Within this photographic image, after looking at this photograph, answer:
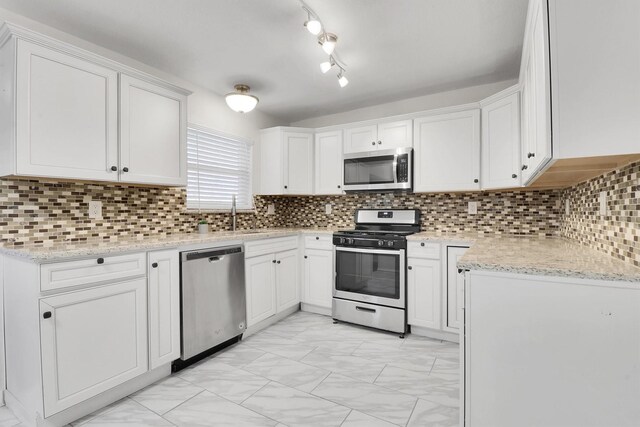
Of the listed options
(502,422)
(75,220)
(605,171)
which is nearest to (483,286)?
(502,422)

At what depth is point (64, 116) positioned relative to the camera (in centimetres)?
190

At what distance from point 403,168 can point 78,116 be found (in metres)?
2.67

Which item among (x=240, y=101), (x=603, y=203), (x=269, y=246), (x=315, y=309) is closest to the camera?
(x=603, y=203)

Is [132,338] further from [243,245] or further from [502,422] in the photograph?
[502,422]

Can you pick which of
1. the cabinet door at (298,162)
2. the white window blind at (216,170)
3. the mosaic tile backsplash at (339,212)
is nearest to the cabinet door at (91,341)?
the mosaic tile backsplash at (339,212)

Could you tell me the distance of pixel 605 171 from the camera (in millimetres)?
1570

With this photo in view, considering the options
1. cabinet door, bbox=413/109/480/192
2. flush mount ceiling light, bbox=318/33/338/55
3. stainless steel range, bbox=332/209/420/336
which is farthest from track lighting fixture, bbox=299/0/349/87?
stainless steel range, bbox=332/209/420/336

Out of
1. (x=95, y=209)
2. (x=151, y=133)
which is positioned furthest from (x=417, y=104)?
(x=95, y=209)

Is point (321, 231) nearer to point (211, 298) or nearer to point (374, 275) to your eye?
point (374, 275)

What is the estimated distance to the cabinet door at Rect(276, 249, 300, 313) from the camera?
3250 mm

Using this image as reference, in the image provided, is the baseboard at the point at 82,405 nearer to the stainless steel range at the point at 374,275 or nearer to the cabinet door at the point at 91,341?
the cabinet door at the point at 91,341

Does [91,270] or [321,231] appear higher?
[321,231]

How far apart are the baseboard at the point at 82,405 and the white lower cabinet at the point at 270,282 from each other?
37.2 inches

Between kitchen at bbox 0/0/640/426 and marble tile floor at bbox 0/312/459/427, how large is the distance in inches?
0.7
